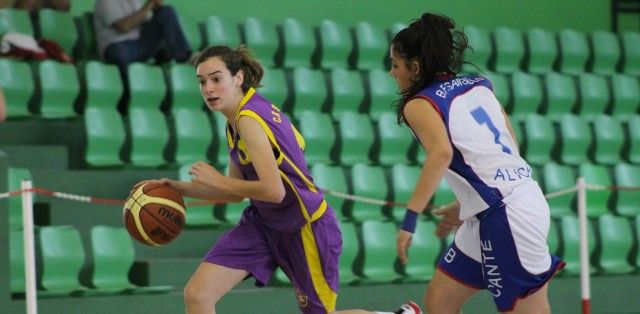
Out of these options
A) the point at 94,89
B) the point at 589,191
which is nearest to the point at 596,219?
the point at 589,191

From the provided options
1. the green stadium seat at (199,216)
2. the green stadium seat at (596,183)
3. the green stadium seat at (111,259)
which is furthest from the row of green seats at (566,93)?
the green stadium seat at (111,259)

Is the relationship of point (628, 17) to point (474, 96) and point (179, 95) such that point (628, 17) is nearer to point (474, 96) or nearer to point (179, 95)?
point (179, 95)

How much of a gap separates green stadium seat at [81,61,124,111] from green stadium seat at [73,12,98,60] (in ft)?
3.21

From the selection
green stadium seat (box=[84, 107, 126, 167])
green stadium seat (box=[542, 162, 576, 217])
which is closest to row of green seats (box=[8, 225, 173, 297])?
green stadium seat (box=[84, 107, 126, 167])

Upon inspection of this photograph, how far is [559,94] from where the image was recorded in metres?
12.1

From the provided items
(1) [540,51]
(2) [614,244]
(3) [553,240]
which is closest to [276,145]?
(3) [553,240]

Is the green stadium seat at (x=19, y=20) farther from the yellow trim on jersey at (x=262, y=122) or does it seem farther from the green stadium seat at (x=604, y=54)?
the green stadium seat at (x=604, y=54)

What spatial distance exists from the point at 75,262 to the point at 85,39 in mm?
3183

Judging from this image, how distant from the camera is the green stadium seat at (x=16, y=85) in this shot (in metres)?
9.45

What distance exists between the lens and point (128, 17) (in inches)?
406

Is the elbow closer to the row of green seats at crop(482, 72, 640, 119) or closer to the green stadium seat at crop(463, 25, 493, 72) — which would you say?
the row of green seats at crop(482, 72, 640, 119)

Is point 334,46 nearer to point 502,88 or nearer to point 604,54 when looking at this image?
point 502,88

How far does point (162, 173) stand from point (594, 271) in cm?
353

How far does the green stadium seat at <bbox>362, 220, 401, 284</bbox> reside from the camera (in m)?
9.17
